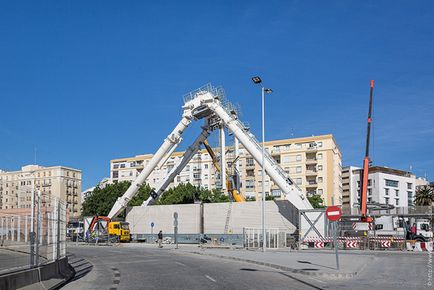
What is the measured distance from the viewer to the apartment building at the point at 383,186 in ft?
449

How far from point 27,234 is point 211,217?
167ft

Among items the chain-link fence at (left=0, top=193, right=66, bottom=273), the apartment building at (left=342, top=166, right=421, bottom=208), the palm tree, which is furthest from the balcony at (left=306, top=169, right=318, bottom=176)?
the chain-link fence at (left=0, top=193, right=66, bottom=273)

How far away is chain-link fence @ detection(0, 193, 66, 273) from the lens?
12.6 m

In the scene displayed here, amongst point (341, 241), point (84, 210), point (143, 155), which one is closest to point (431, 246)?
point (341, 241)

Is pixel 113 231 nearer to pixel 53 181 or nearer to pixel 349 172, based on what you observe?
pixel 53 181

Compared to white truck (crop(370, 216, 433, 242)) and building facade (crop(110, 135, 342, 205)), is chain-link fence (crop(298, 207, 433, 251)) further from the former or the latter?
building facade (crop(110, 135, 342, 205))

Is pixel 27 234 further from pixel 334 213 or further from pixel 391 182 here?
pixel 391 182

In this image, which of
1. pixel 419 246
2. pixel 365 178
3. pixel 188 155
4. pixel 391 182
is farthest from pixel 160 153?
pixel 391 182

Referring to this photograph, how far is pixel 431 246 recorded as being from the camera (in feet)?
133

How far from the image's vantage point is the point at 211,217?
209 ft

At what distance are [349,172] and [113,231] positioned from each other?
101553mm

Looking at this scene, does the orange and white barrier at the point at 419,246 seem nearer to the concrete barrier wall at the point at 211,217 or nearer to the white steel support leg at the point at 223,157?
the concrete barrier wall at the point at 211,217

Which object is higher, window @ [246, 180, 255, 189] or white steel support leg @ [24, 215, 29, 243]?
window @ [246, 180, 255, 189]

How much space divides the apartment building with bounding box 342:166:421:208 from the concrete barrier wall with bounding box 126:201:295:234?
73.3m
